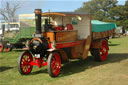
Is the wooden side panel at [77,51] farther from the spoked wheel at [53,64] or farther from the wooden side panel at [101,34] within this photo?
the spoked wheel at [53,64]

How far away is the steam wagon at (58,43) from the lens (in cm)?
585

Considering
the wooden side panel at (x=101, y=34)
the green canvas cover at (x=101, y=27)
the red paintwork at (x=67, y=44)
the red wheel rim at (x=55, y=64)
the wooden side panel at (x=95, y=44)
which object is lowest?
the red wheel rim at (x=55, y=64)

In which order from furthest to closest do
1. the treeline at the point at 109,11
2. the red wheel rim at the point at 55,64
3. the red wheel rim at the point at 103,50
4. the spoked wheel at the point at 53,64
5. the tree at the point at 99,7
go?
1. the tree at the point at 99,7
2. the treeline at the point at 109,11
3. the red wheel rim at the point at 103,50
4. the red wheel rim at the point at 55,64
5. the spoked wheel at the point at 53,64

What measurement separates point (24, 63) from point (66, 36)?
5.58 ft

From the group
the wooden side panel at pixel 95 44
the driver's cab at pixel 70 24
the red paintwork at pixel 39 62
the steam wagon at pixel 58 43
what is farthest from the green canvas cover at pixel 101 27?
the red paintwork at pixel 39 62

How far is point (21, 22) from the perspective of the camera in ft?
55.8

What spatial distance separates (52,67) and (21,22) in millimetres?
12095

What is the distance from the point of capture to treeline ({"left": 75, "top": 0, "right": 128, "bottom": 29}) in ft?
136

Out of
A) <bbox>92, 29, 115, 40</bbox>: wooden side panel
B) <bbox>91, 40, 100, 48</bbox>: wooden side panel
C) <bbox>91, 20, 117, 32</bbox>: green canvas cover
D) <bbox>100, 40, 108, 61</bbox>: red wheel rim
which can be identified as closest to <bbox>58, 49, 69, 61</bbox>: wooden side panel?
A: <bbox>92, 29, 115, 40</bbox>: wooden side panel

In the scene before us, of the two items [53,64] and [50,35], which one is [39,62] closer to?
[53,64]

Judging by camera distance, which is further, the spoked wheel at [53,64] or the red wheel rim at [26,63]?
the red wheel rim at [26,63]

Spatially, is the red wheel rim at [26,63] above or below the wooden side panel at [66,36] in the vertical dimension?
below

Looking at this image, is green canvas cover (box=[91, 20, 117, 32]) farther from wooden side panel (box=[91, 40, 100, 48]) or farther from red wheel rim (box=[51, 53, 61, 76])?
red wheel rim (box=[51, 53, 61, 76])

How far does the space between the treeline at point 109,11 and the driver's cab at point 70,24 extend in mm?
33826
